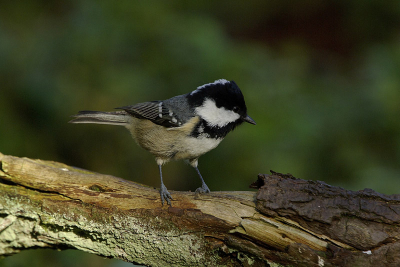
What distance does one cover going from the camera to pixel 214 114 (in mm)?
2684

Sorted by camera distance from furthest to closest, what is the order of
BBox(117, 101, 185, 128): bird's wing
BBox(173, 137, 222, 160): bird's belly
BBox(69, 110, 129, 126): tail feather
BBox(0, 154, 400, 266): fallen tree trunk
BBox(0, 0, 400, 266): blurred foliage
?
BBox(0, 0, 400, 266): blurred foliage → BBox(69, 110, 129, 126): tail feather → BBox(117, 101, 185, 128): bird's wing → BBox(173, 137, 222, 160): bird's belly → BBox(0, 154, 400, 266): fallen tree trunk

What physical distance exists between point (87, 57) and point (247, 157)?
1.87 m

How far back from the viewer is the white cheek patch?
266 cm

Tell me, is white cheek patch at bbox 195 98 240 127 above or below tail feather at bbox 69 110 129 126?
above

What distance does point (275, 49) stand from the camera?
5.60 metres

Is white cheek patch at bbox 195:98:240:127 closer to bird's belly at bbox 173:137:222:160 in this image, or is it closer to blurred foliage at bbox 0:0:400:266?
bird's belly at bbox 173:137:222:160

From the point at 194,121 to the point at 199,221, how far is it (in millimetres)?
827

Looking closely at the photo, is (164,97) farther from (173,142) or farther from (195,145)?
(195,145)

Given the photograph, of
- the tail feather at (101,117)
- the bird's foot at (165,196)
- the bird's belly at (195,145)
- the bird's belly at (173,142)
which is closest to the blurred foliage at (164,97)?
the tail feather at (101,117)

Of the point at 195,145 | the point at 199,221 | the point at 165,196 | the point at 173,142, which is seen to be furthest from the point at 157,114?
the point at 199,221

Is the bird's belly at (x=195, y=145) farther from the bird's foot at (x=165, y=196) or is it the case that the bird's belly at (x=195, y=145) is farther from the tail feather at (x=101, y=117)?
the tail feather at (x=101, y=117)

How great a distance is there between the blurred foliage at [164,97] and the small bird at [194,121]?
2.76ft

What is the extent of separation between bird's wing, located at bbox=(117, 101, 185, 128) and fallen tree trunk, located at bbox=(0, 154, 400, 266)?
1.92 feet

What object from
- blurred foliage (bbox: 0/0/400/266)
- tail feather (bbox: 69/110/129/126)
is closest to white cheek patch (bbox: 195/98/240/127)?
tail feather (bbox: 69/110/129/126)
